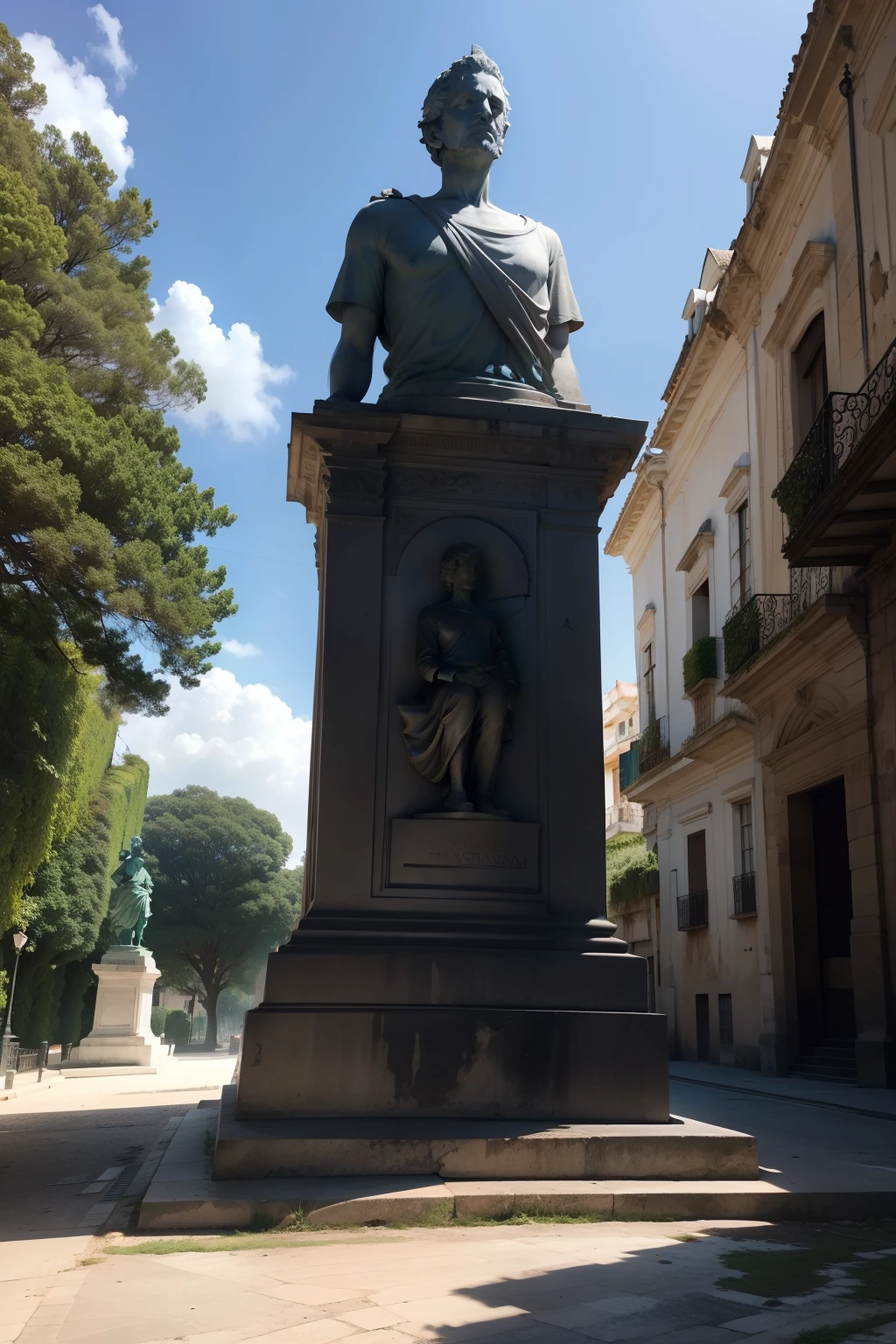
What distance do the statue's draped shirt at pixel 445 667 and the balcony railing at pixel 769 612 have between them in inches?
334

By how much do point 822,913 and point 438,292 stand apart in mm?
11827

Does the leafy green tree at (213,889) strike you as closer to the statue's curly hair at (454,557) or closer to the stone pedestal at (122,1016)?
the stone pedestal at (122,1016)

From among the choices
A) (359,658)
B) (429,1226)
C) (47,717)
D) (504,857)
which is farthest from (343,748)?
(47,717)

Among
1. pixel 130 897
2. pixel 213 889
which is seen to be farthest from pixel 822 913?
pixel 213 889

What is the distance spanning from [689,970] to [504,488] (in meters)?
16.9

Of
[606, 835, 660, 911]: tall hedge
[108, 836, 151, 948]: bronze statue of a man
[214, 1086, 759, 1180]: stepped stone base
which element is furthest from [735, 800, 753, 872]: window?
[108, 836, 151, 948]: bronze statue of a man

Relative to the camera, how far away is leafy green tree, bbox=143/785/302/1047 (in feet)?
216

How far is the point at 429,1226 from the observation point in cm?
489

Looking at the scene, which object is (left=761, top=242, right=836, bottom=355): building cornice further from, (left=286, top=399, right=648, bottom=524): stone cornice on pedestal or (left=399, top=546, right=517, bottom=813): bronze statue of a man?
(left=399, top=546, right=517, bottom=813): bronze statue of a man

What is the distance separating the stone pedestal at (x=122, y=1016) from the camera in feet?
101

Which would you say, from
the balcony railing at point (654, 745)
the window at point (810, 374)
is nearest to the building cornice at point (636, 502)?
the balcony railing at point (654, 745)

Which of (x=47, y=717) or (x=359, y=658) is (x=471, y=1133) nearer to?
(x=359, y=658)

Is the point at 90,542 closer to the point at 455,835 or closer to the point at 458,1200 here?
the point at 455,835

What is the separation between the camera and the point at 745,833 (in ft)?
65.5
